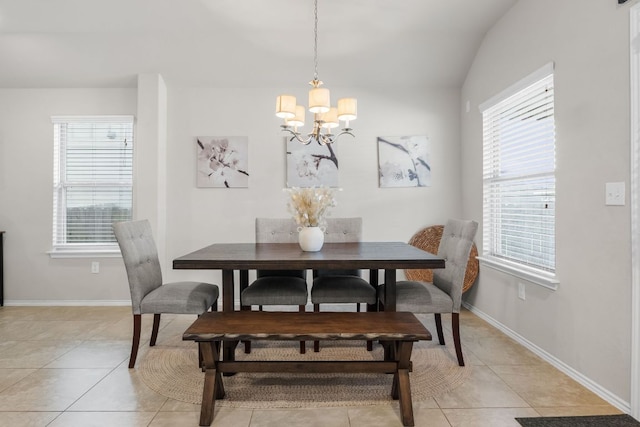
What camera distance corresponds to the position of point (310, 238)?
2.56 meters

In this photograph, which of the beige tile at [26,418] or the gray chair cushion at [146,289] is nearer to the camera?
the beige tile at [26,418]

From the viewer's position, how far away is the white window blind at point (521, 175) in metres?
2.68

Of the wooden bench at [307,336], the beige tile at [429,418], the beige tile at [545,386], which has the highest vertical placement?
the wooden bench at [307,336]

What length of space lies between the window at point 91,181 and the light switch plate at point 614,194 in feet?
Answer: 13.7

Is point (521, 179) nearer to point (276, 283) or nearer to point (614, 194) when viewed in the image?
point (614, 194)

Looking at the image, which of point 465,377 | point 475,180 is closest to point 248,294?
point 465,377

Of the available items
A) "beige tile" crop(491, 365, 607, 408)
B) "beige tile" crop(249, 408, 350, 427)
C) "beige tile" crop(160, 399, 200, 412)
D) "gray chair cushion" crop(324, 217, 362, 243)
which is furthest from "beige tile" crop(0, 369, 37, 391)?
"beige tile" crop(491, 365, 607, 408)

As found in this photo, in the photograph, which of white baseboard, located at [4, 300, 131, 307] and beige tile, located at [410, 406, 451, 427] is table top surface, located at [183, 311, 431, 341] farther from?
white baseboard, located at [4, 300, 131, 307]

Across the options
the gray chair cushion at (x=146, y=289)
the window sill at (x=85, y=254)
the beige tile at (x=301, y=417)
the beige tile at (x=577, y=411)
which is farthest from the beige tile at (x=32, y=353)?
the beige tile at (x=577, y=411)

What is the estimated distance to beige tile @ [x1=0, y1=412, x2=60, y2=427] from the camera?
1875 millimetres

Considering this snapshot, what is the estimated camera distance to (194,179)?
408 cm

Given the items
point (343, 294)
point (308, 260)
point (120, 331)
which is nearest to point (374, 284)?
point (343, 294)

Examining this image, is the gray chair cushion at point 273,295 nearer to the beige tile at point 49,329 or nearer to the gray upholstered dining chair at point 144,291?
A: the gray upholstered dining chair at point 144,291

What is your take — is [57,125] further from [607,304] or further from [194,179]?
[607,304]
